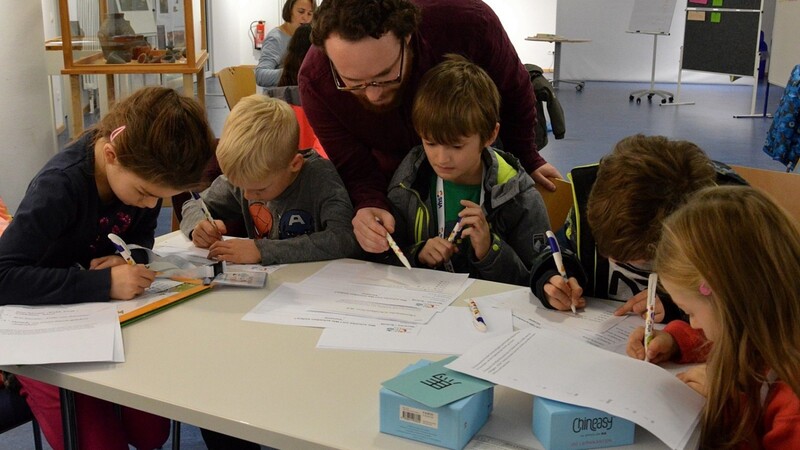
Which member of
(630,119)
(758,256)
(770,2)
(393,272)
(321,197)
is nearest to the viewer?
(758,256)

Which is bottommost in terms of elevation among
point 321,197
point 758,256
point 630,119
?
point 630,119

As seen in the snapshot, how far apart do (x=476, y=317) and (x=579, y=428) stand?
0.46m

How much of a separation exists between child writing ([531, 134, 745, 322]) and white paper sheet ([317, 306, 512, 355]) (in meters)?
0.17

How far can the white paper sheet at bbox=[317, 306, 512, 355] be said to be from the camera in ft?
4.44

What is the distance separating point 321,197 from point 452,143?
363mm

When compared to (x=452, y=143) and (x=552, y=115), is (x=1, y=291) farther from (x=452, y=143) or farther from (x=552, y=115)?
(x=552, y=115)

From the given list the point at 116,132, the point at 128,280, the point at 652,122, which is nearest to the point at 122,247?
the point at 128,280

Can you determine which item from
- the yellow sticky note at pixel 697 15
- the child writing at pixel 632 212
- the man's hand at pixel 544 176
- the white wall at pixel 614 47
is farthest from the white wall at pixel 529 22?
the child writing at pixel 632 212

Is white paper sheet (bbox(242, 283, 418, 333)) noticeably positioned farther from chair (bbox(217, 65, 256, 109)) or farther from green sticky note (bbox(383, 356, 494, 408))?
chair (bbox(217, 65, 256, 109))

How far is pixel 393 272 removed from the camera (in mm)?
1773

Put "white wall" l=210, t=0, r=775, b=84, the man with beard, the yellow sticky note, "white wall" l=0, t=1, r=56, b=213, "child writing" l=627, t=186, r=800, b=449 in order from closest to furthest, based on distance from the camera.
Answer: "child writing" l=627, t=186, r=800, b=449 < the man with beard < "white wall" l=0, t=1, r=56, b=213 < the yellow sticky note < "white wall" l=210, t=0, r=775, b=84

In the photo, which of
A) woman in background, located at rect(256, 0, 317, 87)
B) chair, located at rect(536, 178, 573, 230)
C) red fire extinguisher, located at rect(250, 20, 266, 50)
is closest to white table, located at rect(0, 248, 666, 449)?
chair, located at rect(536, 178, 573, 230)

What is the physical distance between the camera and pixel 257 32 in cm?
1115

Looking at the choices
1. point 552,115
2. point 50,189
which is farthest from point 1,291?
point 552,115
